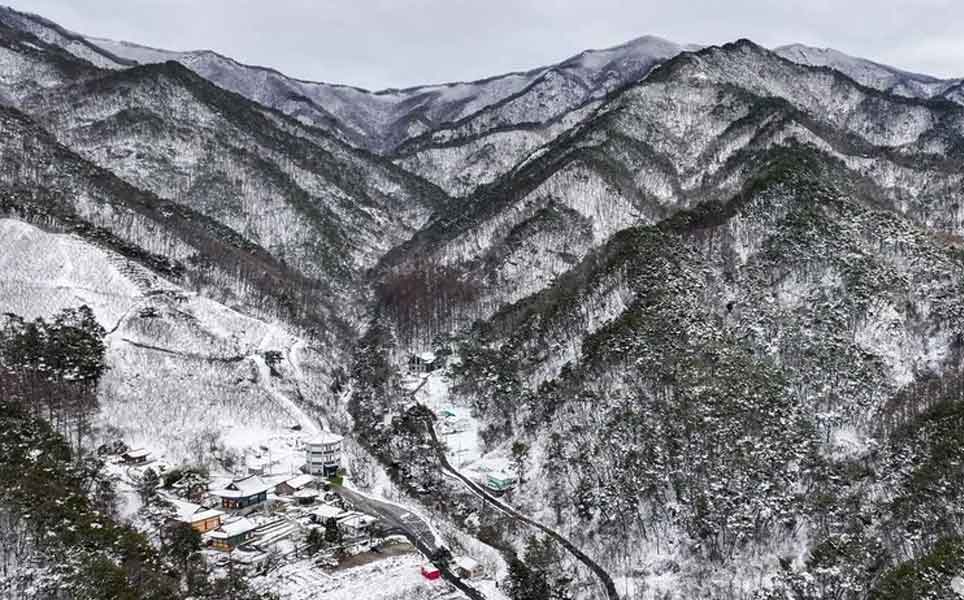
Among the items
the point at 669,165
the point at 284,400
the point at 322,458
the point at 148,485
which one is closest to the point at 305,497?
the point at 322,458

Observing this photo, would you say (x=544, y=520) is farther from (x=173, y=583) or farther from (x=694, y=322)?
(x=173, y=583)

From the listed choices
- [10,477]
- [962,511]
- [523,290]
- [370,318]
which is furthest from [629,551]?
[370,318]

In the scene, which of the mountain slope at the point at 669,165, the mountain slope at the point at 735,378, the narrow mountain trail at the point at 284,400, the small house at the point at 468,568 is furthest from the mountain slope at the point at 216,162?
the small house at the point at 468,568

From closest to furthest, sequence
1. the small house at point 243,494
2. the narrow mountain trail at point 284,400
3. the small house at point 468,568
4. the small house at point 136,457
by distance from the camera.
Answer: the small house at point 468,568 → the small house at point 243,494 → the small house at point 136,457 → the narrow mountain trail at point 284,400

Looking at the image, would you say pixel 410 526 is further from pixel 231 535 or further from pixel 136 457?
pixel 136 457

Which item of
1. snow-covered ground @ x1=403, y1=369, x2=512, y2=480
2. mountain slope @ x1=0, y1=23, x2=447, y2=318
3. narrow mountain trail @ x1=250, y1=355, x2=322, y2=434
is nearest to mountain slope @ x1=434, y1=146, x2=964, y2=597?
snow-covered ground @ x1=403, y1=369, x2=512, y2=480

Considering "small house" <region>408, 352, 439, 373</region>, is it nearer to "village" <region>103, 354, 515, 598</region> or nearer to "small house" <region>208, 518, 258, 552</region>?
"village" <region>103, 354, 515, 598</region>

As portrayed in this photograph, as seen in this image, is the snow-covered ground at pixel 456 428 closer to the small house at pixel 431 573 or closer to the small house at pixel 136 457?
the small house at pixel 431 573
